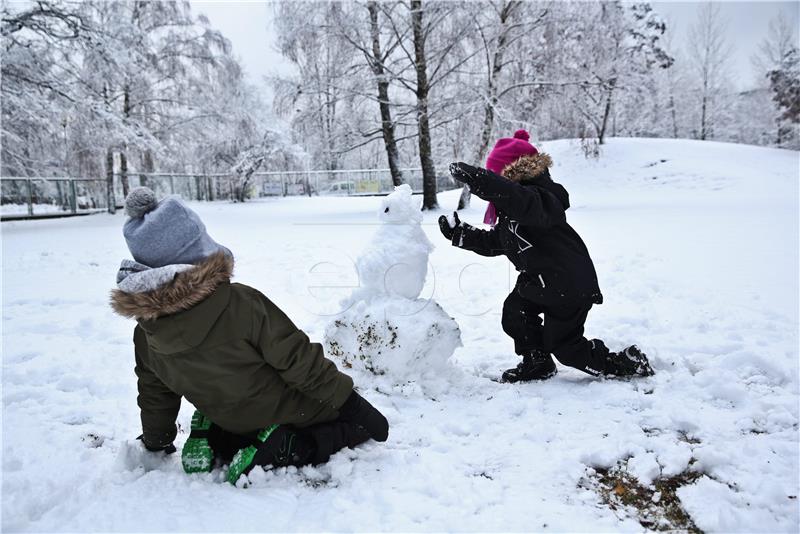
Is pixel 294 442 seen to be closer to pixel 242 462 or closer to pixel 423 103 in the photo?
pixel 242 462

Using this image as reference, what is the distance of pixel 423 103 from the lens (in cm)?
1255

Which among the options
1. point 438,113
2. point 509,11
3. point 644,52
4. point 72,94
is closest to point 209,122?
point 72,94

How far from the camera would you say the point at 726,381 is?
109 inches

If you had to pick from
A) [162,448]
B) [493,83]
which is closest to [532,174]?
[162,448]

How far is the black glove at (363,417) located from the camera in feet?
7.20

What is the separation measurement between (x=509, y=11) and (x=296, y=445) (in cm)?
1336

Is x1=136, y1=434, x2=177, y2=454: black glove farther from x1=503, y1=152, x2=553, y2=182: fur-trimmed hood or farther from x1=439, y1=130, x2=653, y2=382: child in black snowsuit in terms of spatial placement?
x1=503, y1=152, x2=553, y2=182: fur-trimmed hood

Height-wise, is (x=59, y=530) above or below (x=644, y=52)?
below

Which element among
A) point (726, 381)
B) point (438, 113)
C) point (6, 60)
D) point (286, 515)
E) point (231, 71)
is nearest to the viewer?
point (286, 515)

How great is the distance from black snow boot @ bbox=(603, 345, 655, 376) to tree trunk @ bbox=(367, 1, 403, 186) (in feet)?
36.5

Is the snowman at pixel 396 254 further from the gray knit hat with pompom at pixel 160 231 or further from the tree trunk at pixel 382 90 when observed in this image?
the tree trunk at pixel 382 90

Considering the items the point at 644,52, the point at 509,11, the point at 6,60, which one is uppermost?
the point at 644,52

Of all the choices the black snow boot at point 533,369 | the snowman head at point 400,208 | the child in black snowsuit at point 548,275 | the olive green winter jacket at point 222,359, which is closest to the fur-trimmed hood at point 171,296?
the olive green winter jacket at point 222,359

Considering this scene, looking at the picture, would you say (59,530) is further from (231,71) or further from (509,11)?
(231,71)
